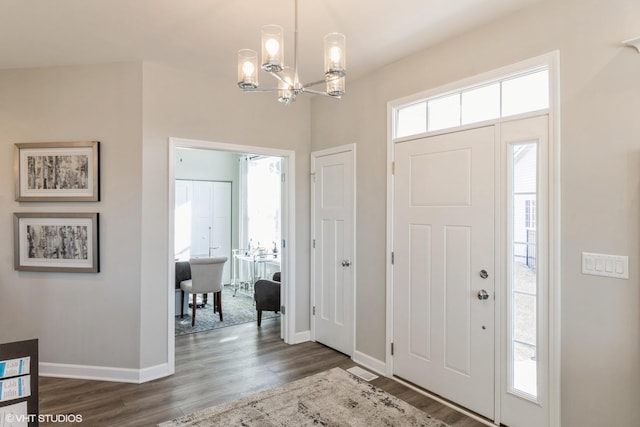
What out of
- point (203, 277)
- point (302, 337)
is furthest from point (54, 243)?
point (302, 337)

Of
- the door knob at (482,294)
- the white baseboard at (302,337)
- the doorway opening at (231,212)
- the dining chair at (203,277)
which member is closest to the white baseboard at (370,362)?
the white baseboard at (302,337)

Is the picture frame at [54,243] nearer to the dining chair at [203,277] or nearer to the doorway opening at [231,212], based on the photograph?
the dining chair at [203,277]

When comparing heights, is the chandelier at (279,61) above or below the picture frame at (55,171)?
above

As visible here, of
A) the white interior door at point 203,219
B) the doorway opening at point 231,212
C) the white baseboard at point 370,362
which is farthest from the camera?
the white interior door at point 203,219

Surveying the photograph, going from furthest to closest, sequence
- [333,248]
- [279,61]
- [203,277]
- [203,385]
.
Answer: [203,277], [333,248], [203,385], [279,61]

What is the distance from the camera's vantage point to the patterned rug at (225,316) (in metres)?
4.64

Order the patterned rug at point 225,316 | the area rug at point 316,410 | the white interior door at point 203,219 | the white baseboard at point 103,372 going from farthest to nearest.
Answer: the white interior door at point 203,219, the patterned rug at point 225,316, the white baseboard at point 103,372, the area rug at point 316,410

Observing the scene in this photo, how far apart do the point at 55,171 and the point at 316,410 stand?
313 centimetres

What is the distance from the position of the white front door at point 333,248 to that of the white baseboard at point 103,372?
1.70 metres

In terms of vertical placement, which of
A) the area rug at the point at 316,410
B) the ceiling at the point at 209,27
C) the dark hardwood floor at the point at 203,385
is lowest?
the dark hardwood floor at the point at 203,385

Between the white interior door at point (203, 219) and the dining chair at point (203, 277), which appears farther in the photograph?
the white interior door at point (203, 219)

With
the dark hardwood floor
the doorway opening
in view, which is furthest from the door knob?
the doorway opening

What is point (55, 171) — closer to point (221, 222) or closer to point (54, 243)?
point (54, 243)

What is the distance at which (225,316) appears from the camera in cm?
514
